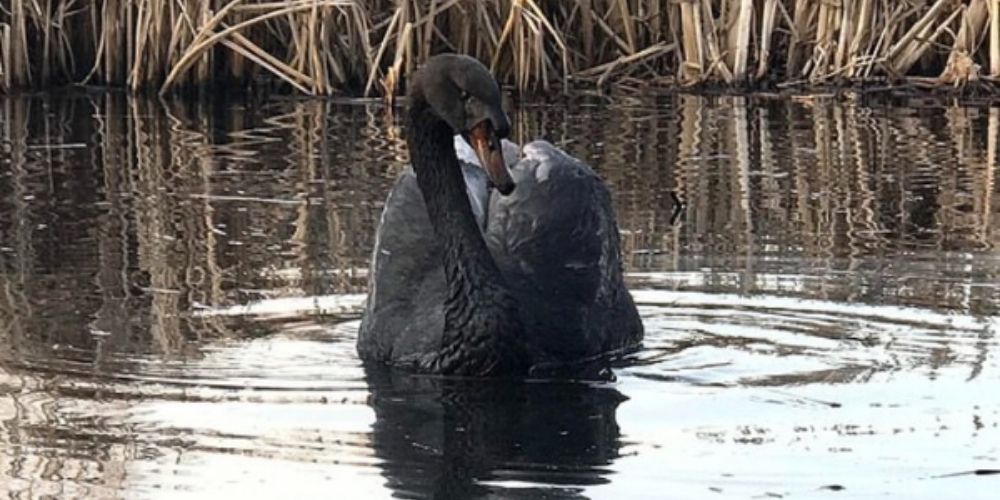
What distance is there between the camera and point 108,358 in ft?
21.2

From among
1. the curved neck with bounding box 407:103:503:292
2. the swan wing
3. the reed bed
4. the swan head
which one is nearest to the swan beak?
the swan head

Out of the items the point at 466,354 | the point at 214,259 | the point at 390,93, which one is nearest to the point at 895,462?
the point at 466,354

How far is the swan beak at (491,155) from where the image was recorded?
20.3 feet

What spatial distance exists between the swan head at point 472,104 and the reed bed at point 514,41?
784cm

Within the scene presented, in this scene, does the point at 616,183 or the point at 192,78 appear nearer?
the point at 616,183

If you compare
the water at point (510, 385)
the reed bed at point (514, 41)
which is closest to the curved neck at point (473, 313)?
the water at point (510, 385)

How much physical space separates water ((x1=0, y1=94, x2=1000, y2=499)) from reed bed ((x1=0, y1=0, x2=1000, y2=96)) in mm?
2591

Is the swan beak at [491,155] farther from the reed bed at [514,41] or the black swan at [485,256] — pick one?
the reed bed at [514,41]

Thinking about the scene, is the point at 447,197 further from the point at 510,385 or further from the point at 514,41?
the point at 514,41

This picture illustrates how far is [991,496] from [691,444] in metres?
0.81

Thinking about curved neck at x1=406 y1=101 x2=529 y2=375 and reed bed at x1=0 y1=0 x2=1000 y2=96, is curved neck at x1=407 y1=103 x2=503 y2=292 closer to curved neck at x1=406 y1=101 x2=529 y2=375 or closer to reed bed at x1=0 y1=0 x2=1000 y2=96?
curved neck at x1=406 y1=101 x2=529 y2=375

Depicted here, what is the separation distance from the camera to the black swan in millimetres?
6363

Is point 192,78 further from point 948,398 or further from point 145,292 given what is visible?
point 948,398

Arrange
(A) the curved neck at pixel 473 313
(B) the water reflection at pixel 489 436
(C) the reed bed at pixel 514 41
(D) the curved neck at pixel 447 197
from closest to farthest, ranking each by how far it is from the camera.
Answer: (B) the water reflection at pixel 489 436 < (A) the curved neck at pixel 473 313 < (D) the curved neck at pixel 447 197 < (C) the reed bed at pixel 514 41
